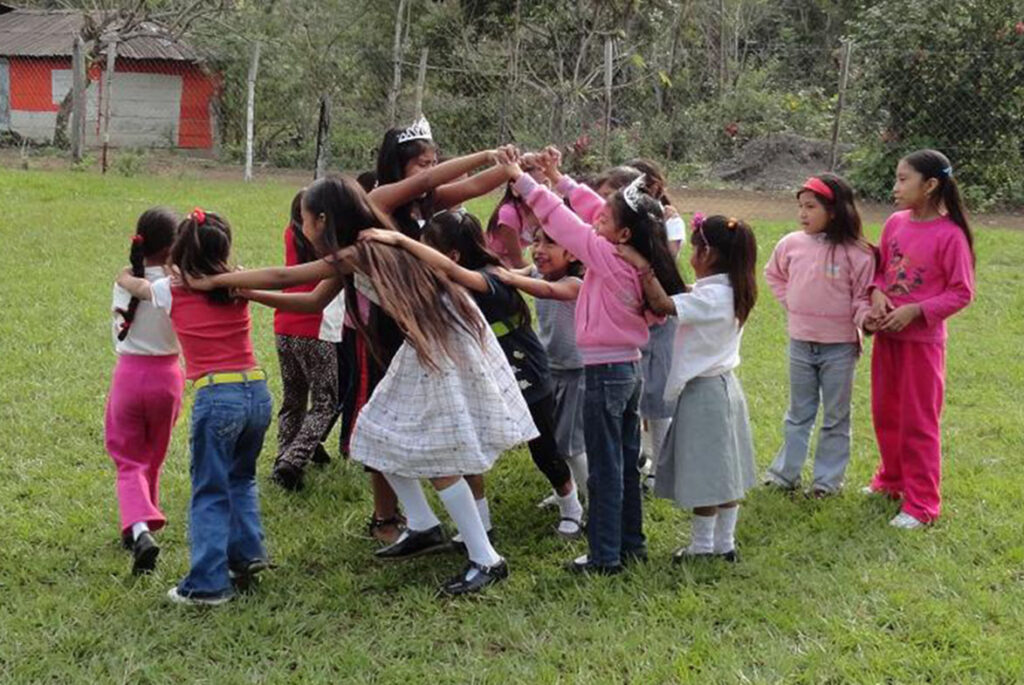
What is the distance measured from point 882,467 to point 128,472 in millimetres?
3212

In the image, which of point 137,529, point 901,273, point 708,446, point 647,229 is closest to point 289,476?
point 137,529

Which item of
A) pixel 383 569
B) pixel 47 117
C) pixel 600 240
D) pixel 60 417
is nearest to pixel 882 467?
pixel 600 240

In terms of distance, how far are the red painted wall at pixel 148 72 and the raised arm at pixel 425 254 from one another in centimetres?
2148

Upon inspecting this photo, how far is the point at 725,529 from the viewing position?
448 centimetres

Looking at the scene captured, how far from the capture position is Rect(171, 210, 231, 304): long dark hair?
3951 mm

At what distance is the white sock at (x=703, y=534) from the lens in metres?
4.43

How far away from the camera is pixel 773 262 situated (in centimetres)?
538

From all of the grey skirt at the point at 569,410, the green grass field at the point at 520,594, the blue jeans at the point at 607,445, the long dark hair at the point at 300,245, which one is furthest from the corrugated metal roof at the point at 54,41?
the blue jeans at the point at 607,445

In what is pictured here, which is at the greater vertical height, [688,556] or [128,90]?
[128,90]

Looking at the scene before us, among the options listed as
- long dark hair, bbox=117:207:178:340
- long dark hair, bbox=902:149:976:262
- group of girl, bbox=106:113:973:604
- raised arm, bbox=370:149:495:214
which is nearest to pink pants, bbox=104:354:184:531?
group of girl, bbox=106:113:973:604

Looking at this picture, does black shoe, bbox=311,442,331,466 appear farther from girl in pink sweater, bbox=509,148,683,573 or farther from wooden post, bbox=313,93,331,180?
girl in pink sweater, bbox=509,148,683,573

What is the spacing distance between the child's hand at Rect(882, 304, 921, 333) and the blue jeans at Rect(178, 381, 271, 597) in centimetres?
256

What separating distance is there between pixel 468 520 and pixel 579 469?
0.94 m

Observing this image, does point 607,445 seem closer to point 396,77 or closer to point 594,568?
point 594,568
